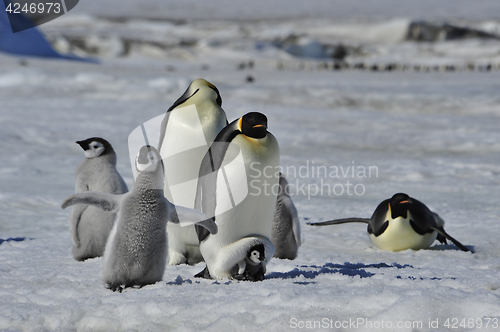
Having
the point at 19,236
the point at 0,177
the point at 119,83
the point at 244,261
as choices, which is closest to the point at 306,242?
the point at 244,261

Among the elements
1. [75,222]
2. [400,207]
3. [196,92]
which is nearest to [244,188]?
[196,92]

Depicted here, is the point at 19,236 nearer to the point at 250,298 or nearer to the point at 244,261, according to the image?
the point at 244,261

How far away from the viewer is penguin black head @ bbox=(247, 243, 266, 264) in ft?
8.29

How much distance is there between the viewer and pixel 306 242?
384 centimetres

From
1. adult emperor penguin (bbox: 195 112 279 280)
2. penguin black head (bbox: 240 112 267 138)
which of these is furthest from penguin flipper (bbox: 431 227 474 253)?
penguin black head (bbox: 240 112 267 138)

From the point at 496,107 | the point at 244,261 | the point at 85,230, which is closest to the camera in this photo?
→ the point at 244,261

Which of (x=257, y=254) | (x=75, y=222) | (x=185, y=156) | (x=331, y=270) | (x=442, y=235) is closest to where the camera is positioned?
(x=257, y=254)

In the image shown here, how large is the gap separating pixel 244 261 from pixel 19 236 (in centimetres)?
197

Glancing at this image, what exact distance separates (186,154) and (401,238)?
1550mm

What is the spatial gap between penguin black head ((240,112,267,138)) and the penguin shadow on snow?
0.72 metres

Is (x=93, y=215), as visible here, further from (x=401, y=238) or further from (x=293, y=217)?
(x=401, y=238)

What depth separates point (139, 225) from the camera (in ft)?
7.58

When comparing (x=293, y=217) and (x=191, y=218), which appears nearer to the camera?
(x=191, y=218)

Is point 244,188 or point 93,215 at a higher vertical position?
point 244,188
